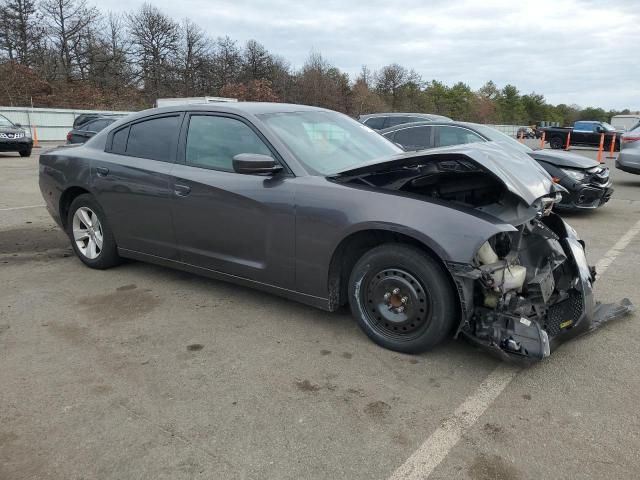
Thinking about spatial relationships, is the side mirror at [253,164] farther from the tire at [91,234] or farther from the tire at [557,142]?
the tire at [557,142]

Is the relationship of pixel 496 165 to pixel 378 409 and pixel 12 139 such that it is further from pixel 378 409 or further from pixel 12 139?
pixel 12 139

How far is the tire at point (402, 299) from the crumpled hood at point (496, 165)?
0.52 meters

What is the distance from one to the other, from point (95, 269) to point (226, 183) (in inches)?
80.7

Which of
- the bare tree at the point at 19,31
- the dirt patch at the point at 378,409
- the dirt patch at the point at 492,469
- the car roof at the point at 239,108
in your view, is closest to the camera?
the dirt patch at the point at 492,469

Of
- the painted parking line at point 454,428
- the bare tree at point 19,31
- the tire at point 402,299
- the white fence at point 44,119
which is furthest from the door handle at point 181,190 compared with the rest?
the bare tree at point 19,31

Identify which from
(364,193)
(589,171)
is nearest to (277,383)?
(364,193)

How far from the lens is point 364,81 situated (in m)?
61.3

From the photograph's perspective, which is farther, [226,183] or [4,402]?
[226,183]

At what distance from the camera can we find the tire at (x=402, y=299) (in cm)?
304

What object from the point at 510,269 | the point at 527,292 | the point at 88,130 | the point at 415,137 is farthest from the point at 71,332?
the point at 88,130

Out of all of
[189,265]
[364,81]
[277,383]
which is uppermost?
[364,81]

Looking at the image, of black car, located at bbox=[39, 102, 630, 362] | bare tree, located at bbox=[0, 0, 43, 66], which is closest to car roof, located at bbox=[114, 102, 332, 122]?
black car, located at bbox=[39, 102, 630, 362]

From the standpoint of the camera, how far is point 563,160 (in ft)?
26.3

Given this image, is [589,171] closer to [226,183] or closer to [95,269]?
[226,183]
